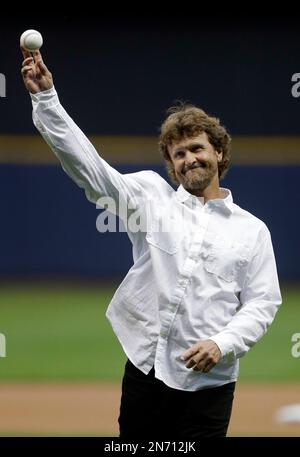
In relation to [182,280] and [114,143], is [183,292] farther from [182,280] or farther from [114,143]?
[114,143]

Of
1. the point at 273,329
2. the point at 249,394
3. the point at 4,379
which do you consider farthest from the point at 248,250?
the point at 273,329

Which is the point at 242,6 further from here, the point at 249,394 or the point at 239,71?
the point at 249,394

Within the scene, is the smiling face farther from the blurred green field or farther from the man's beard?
the blurred green field

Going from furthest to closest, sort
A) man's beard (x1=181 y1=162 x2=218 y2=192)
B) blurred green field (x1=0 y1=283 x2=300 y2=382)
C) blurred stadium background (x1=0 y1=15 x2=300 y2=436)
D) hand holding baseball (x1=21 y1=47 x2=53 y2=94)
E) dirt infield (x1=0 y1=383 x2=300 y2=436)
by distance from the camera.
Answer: blurred stadium background (x1=0 y1=15 x2=300 y2=436)
blurred green field (x1=0 y1=283 x2=300 y2=382)
dirt infield (x1=0 y1=383 x2=300 y2=436)
man's beard (x1=181 y1=162 x2=218 y2=192)
hand holding baseball (x1=21 y1=47 x2=53 y2=94)

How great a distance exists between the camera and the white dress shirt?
2.92m

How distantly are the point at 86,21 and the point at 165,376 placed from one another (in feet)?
39.6

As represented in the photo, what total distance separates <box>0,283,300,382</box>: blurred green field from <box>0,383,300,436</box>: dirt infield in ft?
2.64

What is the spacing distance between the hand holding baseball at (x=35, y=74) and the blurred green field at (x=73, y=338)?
6.26 meters

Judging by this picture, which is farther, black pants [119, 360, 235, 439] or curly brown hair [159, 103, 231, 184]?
curly brown hair [159, 103, 231, 184]

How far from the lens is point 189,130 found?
3.14 metres

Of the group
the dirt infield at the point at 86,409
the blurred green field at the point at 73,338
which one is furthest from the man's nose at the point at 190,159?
the blurred green field at the point at 73,338

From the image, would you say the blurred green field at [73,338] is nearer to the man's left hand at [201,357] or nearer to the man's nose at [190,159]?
the man's nose at [190,159]

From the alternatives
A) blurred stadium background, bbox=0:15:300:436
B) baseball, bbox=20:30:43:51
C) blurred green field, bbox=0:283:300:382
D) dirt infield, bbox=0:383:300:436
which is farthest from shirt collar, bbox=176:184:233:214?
blurred stadium background, bbox=0:15:300:436

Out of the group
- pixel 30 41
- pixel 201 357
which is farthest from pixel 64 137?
pixel 201 357
